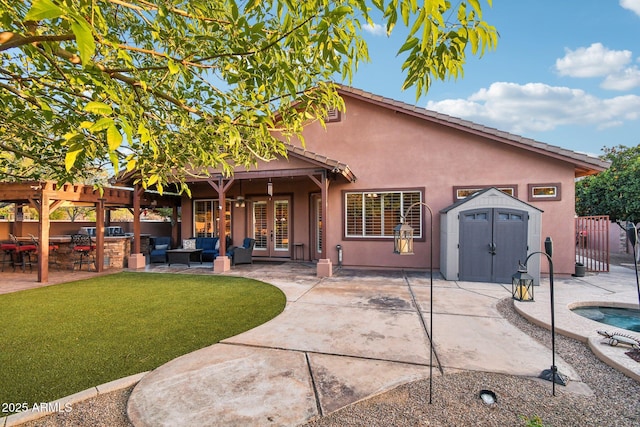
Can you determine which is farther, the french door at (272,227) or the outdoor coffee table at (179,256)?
the french door at (272,227)

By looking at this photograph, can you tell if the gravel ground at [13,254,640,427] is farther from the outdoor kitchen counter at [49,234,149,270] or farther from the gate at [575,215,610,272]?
the outdoor kitchen counter at [49,234,149,270]

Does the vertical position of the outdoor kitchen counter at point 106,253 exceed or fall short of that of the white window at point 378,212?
it falls short

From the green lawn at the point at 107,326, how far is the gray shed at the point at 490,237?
475 cm

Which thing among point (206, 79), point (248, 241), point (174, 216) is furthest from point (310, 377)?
point (174, 216)

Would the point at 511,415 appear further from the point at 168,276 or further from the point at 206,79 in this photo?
the point at 168,276

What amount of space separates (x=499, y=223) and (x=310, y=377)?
20.8 ft

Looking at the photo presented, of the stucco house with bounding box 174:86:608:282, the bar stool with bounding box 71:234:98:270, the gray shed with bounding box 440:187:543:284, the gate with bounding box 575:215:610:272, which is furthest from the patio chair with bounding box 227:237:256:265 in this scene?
the gate with bounding box 575:215:610:272

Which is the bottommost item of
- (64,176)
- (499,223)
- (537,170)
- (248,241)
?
(248,241)

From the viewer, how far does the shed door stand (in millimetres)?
6922

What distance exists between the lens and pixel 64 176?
318 centimetres

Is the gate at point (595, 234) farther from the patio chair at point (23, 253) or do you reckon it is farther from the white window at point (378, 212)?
the patio chair at point (23, 253)

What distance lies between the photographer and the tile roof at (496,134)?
24.1ft

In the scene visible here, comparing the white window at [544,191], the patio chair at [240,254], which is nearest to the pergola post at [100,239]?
the patio chair at [240,254]

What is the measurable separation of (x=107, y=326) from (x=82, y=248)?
661 centimetres
